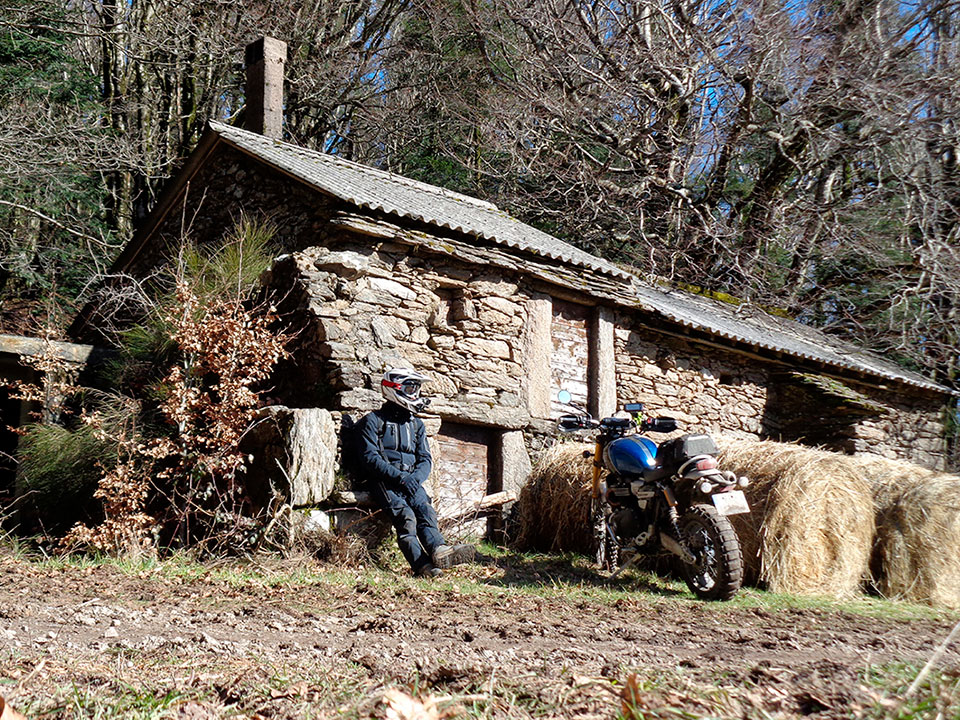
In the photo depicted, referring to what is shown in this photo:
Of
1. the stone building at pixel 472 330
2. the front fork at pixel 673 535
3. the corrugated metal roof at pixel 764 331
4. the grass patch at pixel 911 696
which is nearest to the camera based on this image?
the grass patch at pixel 911 696

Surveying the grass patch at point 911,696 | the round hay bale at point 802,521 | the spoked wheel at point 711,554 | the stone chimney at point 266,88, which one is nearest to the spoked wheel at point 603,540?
the spoked wheel at point 711,554

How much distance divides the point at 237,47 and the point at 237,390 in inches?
446

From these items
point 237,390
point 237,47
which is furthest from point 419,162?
point 237,390

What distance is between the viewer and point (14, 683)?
2.75 meters

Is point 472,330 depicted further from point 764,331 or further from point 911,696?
point 911,696

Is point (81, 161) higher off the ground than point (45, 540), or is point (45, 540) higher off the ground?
point (81, 161)

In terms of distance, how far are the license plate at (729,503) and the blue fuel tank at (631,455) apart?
0.58 m

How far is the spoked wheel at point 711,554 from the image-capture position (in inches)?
217

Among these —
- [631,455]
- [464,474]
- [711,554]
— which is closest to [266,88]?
[464,474]

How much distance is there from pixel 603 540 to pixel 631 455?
0.83 m

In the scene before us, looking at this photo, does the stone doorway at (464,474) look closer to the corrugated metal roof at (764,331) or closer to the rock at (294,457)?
the rock at (294,457)

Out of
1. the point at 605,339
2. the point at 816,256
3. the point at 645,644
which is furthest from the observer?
the point at 816,256

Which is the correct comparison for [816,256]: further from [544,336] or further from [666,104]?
[544,336]

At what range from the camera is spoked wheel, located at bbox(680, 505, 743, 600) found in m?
5.51
